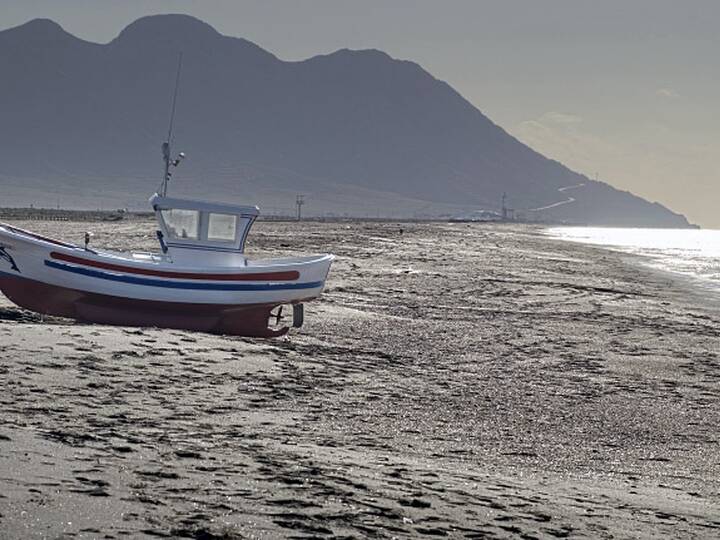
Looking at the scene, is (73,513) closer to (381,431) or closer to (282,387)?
(381,431)

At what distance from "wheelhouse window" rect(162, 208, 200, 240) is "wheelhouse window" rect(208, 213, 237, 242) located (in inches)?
10.6

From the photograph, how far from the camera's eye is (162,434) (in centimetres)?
1153

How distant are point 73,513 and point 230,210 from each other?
1598 centimetres

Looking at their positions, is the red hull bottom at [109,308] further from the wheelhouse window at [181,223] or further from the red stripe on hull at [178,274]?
the wheelhouse window at [181,223]

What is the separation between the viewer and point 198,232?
23.7m

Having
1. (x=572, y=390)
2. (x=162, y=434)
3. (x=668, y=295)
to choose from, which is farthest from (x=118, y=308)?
(x=668, y=295)

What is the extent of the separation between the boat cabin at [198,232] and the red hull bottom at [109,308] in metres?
1.65

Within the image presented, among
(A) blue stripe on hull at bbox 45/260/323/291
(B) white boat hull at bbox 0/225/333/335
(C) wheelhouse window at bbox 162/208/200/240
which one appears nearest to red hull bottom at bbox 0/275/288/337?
(B) white boat hull at bbox 0/225/333/335

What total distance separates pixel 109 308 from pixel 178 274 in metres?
1.34

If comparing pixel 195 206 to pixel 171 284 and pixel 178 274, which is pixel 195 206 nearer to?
pixel 178 274

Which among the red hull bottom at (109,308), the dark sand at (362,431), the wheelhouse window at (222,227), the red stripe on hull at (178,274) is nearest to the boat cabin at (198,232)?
the wheelhouse window at (222,227)

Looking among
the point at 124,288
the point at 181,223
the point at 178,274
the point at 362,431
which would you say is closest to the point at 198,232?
the point at 181,223

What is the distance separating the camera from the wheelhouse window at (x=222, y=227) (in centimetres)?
2381

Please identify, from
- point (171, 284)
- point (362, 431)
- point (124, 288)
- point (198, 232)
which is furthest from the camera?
point (198, 232)
